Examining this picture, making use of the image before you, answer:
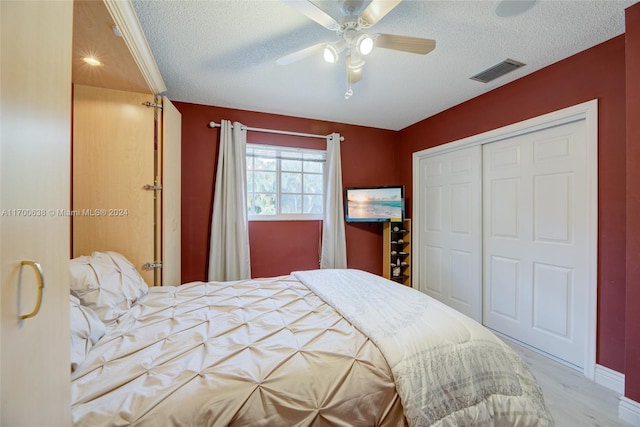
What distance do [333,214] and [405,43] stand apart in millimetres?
2213

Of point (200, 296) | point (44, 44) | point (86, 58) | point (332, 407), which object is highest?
point (86, 58)

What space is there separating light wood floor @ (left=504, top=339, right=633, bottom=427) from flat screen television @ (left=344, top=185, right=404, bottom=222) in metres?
1.96

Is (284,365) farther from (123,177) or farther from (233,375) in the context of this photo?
(123,177)

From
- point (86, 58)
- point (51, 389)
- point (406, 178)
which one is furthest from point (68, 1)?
point (406, 178)

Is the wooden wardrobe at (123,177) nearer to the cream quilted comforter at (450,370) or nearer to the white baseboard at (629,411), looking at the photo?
the cream quilted comforter at (450,370)

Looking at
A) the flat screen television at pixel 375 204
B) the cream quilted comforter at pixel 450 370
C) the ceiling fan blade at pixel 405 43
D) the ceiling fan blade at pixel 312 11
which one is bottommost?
the cream quilted comforter at pixel 450 370

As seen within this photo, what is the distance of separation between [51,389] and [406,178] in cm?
389

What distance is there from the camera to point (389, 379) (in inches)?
41.7

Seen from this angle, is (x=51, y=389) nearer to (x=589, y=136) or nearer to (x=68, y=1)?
(x=68, y=1)

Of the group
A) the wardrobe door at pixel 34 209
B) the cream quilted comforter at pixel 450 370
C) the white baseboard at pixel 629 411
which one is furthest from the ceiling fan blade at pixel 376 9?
the white baseboard at pixel 629 411

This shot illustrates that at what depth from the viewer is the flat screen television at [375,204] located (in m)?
3.46

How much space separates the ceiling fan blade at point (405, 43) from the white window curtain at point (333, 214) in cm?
197

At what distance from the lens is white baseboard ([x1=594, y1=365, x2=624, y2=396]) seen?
5.88 feet

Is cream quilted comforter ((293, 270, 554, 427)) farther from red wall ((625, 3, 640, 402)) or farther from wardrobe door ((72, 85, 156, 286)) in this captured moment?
wardrobe door ((72, 85, 156, 286))
